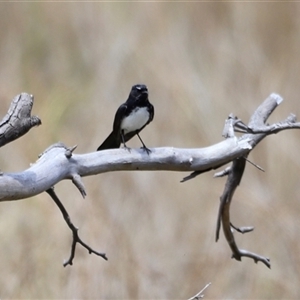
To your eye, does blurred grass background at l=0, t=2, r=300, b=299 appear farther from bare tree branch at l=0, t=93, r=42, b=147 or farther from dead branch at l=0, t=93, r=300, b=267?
bare tree branch at l=0, t=93, r=42, b=147

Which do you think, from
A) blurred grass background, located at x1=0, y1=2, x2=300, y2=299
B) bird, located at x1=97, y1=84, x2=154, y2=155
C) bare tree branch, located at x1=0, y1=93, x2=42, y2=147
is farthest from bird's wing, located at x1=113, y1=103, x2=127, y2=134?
blurred grass background, located at x1=0, y1=2, x2=300, y2=299

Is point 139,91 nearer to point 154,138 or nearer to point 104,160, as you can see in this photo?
point 104,160

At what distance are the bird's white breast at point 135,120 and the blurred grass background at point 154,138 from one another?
46.7 inches

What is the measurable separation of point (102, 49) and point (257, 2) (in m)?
1.06

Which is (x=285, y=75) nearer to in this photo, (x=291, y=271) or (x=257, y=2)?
(x=257, y=2)

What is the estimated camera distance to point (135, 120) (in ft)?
6.31

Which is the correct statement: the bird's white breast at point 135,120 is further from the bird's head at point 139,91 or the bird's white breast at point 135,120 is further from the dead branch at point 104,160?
the dead branch at point 104,160

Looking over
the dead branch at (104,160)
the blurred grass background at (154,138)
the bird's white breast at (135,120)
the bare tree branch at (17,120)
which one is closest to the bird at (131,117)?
the bird's white breast at (135,120)

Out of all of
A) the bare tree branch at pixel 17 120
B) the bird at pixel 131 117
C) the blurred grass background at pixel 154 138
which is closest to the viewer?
the bare tree branch at pixel 17 120

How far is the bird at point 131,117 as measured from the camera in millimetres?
1905

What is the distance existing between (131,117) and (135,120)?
0.02m

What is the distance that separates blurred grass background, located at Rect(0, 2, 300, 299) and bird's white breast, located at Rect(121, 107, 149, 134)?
119 cm

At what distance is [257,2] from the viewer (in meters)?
3.34

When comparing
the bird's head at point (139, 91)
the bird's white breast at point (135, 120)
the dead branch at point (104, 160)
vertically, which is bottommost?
the dead branch at point (104, 160)
